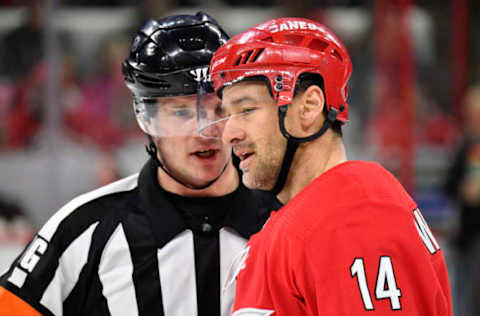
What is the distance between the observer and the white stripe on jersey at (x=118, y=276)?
1619 mm

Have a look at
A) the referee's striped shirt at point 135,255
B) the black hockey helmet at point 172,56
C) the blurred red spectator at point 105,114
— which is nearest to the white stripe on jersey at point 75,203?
the referee's striped shirt at point 135,255

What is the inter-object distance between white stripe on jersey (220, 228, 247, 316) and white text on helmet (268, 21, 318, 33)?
532mm

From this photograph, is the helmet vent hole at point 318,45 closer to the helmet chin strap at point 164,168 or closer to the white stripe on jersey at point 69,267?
the helmet chin strap at point 164,168

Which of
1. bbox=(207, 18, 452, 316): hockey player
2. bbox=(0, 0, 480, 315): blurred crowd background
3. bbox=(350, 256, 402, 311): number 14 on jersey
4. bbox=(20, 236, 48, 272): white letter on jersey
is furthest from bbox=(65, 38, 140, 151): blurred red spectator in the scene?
bbox=(350, 256, 402, 311): number 14 on jersey

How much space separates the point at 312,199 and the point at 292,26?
0.35 m

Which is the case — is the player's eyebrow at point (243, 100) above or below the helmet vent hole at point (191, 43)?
below

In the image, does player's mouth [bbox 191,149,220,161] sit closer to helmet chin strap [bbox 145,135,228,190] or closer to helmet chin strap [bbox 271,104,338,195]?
helmet chin strap [bbox 145,135,228,190]

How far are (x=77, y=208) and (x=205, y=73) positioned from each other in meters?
0.44

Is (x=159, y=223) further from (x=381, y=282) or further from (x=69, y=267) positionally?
(x=381, y=282)

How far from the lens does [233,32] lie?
405 cm

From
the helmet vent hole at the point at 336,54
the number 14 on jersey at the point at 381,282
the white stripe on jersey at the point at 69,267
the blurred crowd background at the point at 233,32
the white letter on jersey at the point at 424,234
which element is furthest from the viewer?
the blurred crowd background at the point at 233,32

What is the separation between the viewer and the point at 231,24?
4.11 metres

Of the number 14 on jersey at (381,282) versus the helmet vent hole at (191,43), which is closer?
the number 14 on jersey at (381,282)

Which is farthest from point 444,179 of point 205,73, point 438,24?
point 205,73
